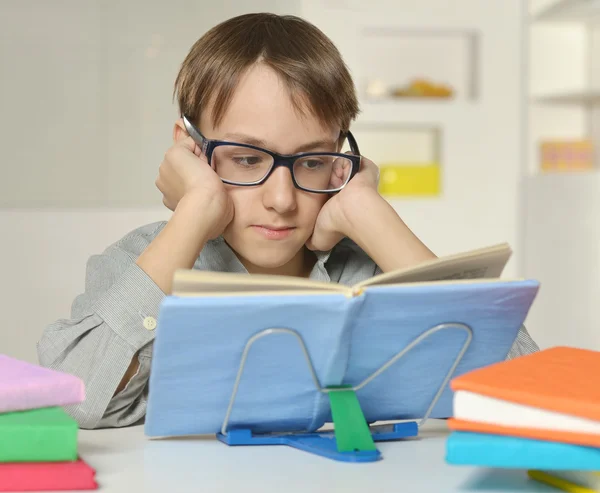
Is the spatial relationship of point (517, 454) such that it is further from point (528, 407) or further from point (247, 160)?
point (247, 160)

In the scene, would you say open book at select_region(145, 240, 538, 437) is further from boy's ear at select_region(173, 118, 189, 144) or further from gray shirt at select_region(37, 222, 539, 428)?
boy's ear at select_region(173, 118, 189, 144)

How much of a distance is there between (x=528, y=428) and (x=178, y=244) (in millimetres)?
580

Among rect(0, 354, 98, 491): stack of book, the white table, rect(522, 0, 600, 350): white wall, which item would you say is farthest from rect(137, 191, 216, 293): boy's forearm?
rect(522, 0, 600, 350): white wall

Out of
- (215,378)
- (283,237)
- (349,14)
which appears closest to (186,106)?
(283,237)

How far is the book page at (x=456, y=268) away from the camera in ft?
2.61

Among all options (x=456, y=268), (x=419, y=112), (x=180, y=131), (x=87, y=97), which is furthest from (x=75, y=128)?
(x=419, y=112)

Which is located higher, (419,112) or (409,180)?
(419,112)

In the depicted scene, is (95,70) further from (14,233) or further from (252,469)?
(252,469)

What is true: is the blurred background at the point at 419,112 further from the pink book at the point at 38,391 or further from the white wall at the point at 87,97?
the pink book at the point at 38,391

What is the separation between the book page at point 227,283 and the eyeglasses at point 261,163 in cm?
44

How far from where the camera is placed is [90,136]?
2131 mm

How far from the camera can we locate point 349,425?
2.59ft

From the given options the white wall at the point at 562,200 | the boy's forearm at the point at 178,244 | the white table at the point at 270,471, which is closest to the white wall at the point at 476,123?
the white wall at the point at 562,200

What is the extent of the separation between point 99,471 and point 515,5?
361cm
